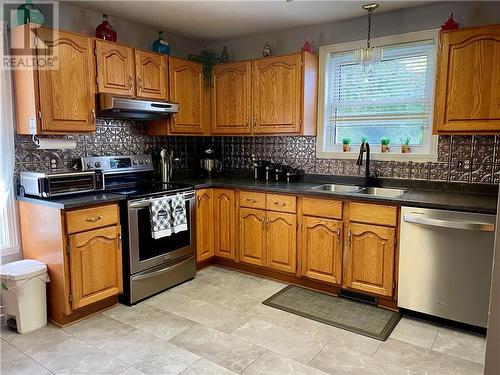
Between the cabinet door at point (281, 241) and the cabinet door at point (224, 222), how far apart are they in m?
0.43

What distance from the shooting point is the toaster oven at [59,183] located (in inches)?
105

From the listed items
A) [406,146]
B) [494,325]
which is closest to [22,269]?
[494,325]

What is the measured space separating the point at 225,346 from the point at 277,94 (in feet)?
7.87

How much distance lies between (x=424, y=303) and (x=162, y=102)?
286 centimetres

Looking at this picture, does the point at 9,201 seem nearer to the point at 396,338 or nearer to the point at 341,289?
the point at 341,289

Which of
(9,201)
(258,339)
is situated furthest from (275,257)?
(9,201)

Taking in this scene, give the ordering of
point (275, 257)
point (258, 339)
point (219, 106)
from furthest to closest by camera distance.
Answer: point (219, 106) → point (275, 257) → point (258, 339)

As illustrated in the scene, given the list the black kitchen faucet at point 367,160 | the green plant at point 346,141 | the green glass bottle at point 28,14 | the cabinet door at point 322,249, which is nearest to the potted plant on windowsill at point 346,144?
the green plant at point 346,141

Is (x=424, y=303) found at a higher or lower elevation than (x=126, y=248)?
lower

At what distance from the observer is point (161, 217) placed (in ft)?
10.2

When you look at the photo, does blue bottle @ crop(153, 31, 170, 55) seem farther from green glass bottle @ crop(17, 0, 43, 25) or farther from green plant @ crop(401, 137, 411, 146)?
green plant @ crop(401, 137, 411, 146)

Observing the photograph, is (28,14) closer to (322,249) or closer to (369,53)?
(369,53)

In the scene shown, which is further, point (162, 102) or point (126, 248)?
point (162, 102)

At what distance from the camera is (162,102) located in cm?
355
